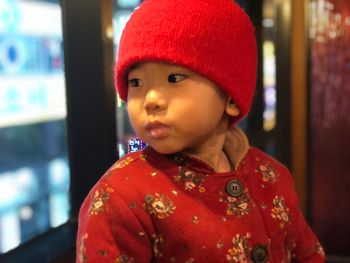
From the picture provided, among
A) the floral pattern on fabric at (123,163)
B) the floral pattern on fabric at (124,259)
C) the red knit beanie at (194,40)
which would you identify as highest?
the red knit beanie at (194,40)

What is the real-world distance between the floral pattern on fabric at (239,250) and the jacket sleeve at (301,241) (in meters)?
0.16

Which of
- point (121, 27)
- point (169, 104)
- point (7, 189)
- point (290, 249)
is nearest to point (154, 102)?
point (169, 104)

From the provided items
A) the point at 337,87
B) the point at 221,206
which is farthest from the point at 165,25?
the point at 337,87

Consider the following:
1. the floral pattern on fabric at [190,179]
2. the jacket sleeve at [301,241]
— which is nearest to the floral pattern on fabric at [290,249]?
the jacket sleeve at [301,241]

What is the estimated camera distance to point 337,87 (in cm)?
226

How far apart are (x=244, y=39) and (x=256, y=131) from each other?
1489mm

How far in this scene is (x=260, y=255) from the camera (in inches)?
30.2

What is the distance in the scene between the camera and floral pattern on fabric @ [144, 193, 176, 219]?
2.37 ft

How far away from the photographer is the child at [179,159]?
0.71 m

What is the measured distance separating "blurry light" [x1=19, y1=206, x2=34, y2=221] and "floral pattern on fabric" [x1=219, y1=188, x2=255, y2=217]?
25.7 inches

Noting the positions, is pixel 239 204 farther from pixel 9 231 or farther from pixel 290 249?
pixel 9 231

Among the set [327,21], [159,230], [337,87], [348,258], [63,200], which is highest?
[327,21]

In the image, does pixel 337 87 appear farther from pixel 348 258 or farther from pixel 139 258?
Result: pixel 139 258

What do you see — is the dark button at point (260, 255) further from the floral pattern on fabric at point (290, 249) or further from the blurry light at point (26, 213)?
the blurry light at point (26, 213)
